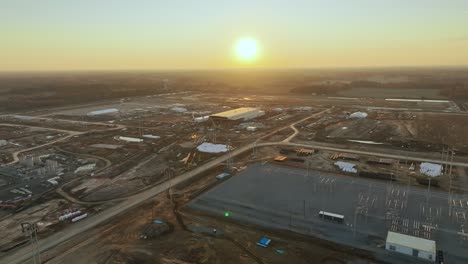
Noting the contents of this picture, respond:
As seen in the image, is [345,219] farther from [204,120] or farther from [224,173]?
[204,120]

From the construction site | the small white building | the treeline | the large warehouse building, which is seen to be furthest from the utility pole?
the treeline

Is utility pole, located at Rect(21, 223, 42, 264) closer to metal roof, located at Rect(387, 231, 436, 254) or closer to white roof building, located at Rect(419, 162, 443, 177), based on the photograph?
metal roof, located at Rect(387, 231, 436, 254)

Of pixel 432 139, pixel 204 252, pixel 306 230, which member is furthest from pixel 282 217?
pixel 432 139

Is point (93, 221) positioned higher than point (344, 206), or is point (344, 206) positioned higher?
point (344, 206)

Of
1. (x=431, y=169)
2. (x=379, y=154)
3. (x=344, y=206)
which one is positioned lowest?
(x=344, y=206)

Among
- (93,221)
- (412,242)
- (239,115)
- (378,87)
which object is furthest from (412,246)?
(378,87)

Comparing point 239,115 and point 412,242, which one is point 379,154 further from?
point 239,115

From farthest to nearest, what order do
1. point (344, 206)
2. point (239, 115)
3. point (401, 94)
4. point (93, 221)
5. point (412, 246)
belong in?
point (401, 94) < point (239, 115) < point (344, 206) < point (93, 221) < point (412, 246)
